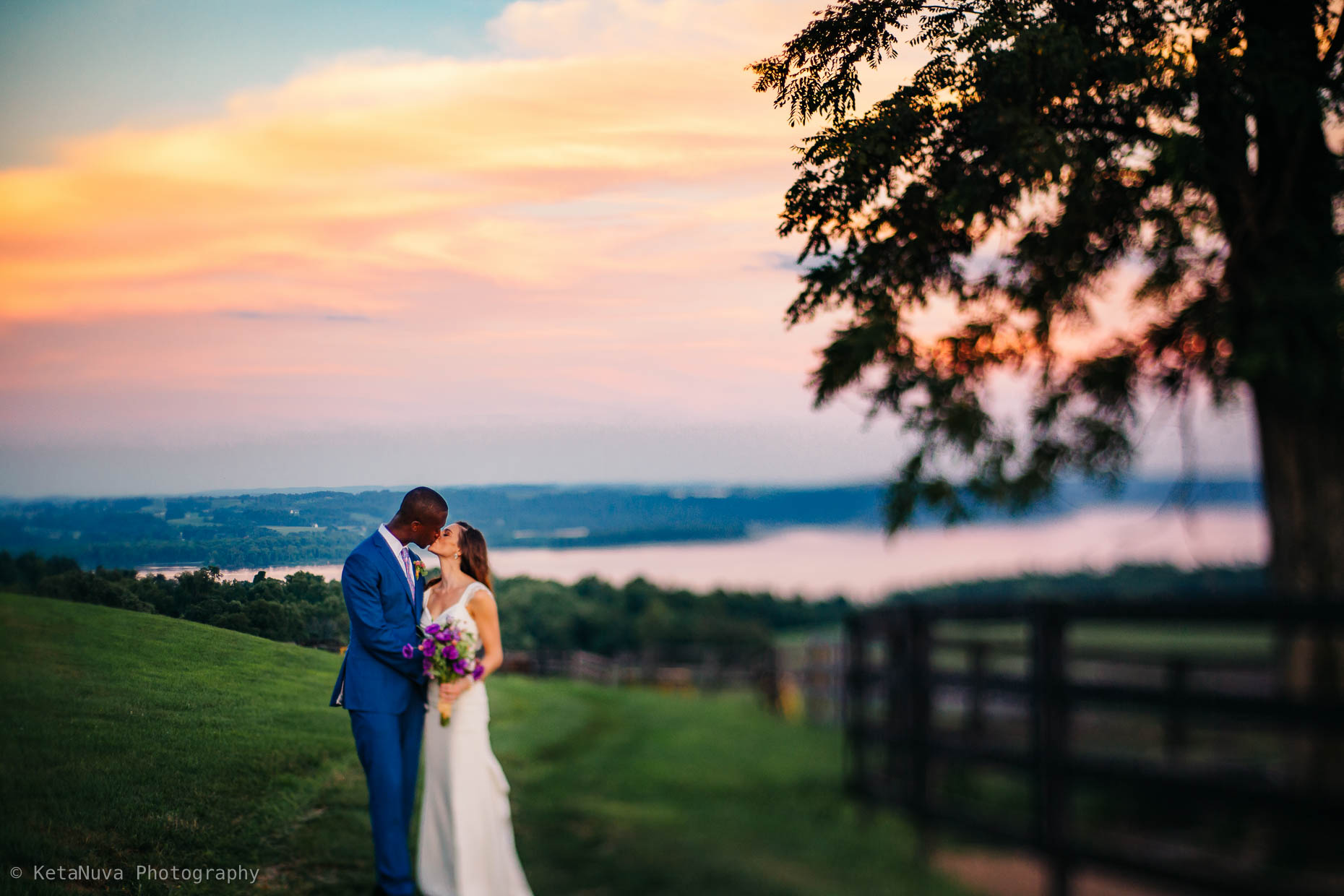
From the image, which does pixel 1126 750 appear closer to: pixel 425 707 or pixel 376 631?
pixel 425 707

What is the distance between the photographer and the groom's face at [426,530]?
187 inches

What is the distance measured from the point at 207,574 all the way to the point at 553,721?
6603mm

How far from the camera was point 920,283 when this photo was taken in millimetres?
6621

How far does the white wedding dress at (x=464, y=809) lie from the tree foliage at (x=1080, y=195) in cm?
327

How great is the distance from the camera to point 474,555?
5.25 meters

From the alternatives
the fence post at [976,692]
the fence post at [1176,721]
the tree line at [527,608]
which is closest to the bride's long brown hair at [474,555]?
the tree line at [527,608]

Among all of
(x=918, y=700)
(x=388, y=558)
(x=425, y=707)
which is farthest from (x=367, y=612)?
(x=918, y=700)

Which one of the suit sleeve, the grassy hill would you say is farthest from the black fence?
the suit sleeve

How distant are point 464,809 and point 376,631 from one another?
1174mm

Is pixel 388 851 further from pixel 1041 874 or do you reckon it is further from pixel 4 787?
pixel 1041 874

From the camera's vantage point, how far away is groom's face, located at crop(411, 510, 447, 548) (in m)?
4.75

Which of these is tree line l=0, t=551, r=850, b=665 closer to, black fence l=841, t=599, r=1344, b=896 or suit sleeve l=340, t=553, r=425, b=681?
suit sleeve l=340, t=553, r=425, b=681

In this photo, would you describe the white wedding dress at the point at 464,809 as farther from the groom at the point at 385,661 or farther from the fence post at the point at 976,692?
the fence post at the point at 976,692

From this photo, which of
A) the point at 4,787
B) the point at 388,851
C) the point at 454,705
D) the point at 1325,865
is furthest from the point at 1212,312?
the point at 4,787
